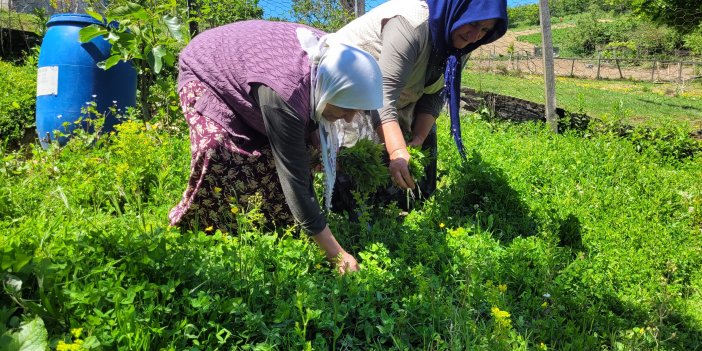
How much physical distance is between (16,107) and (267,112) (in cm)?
345

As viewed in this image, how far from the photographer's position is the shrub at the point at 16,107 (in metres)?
4.53

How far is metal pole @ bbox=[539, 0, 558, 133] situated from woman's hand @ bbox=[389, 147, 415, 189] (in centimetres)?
319

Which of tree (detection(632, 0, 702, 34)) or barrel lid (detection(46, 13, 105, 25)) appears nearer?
barrel lid (detection(46, 13, 105, 25))

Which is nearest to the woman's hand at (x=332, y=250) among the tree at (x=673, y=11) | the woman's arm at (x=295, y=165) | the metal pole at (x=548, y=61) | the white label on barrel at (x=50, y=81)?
the woman's arm at (x=295, y=165)

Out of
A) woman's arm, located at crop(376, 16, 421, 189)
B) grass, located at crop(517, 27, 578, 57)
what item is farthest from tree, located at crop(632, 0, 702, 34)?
grass, located at crop(517, 27, 578, 57)

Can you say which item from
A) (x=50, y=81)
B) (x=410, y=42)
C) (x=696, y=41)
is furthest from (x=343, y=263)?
(x=696, y=41)

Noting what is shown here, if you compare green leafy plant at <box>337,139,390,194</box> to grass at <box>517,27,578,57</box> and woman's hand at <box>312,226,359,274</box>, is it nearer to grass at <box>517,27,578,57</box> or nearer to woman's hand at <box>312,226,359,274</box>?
woman's hand at <box>312,226,359,274</box>

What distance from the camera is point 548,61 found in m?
5.12

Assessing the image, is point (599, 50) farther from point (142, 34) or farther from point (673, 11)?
point (142, 34)

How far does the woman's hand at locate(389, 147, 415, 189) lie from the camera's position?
2.41 m

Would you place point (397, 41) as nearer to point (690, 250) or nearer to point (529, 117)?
point (690, 250)

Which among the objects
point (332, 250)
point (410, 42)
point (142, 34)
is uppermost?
point (142, 34)

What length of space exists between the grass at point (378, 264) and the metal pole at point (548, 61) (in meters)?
1.28

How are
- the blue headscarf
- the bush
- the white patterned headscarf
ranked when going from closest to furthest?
the white patterned headscarf, the blue headscarf, the bush
